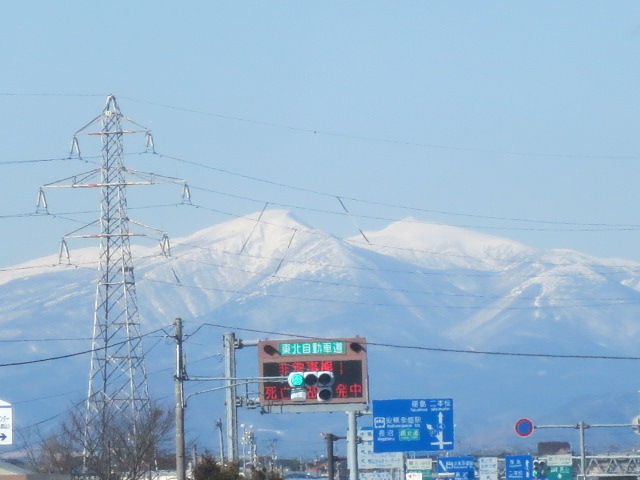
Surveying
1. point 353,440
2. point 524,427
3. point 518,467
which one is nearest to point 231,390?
point 353,440

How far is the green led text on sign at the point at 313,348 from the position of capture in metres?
48.2

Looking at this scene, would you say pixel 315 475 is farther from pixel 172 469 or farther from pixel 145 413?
pixel 145 413

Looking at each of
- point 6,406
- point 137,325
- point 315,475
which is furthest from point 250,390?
point 315,475

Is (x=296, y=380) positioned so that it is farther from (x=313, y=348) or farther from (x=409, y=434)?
(x=409, y=434)

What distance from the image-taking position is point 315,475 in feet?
585

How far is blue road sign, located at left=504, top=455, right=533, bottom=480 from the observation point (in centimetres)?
7625

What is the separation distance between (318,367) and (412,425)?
5.25 meters

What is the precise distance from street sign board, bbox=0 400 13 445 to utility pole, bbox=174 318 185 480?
1727 centimetres

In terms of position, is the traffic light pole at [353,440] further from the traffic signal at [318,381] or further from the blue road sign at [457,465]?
the blue road sign at [457,465]

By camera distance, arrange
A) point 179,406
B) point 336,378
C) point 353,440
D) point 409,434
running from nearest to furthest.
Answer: point 179,406, point 336,378, point 353,440, point 409,434

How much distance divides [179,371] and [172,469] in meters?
67.2

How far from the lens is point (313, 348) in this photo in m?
48.3

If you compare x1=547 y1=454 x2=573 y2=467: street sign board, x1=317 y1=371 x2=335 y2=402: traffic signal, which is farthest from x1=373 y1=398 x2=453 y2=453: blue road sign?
x1=547 y1=454 x2=573 y2=467: street sign board

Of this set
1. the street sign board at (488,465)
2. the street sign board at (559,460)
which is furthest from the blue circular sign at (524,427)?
the street sign board at (488,465)
